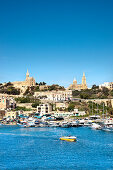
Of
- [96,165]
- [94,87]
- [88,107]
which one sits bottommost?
[96,165]

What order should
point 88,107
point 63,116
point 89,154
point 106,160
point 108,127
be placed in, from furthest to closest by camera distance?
1. point 88,107
2. point 63,116
3. point 108,127
4. point 89,154
5. point 106,160

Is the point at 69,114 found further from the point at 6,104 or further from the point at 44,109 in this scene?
the point at 6,104

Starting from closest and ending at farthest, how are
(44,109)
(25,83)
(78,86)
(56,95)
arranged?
1. (44,109)
2. (56,95)
3. (25,83)
4. (78,86)

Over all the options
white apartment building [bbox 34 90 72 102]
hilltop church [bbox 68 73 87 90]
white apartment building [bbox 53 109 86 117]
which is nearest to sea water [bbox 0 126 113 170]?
white apartment building [bbox 53 109 86 117]

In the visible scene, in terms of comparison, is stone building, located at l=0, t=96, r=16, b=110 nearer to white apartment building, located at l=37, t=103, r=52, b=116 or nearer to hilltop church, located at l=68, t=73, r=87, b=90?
white apartment building, located at l=37, t=103, r=52, b=116

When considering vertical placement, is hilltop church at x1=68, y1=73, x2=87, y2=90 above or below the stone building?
above

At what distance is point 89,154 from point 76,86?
84.4m

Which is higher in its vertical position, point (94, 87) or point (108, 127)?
point (94, 87)

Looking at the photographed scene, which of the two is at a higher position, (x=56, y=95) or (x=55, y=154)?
(x=56, y=95)

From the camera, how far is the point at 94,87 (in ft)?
341

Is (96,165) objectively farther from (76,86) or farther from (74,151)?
(76,86)

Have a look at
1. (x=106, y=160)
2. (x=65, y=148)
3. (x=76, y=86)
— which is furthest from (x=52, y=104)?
(x=106, y=160)

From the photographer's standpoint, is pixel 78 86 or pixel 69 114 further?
pixel 78 86

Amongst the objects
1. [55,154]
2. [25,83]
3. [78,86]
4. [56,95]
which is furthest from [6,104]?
[55,154]
